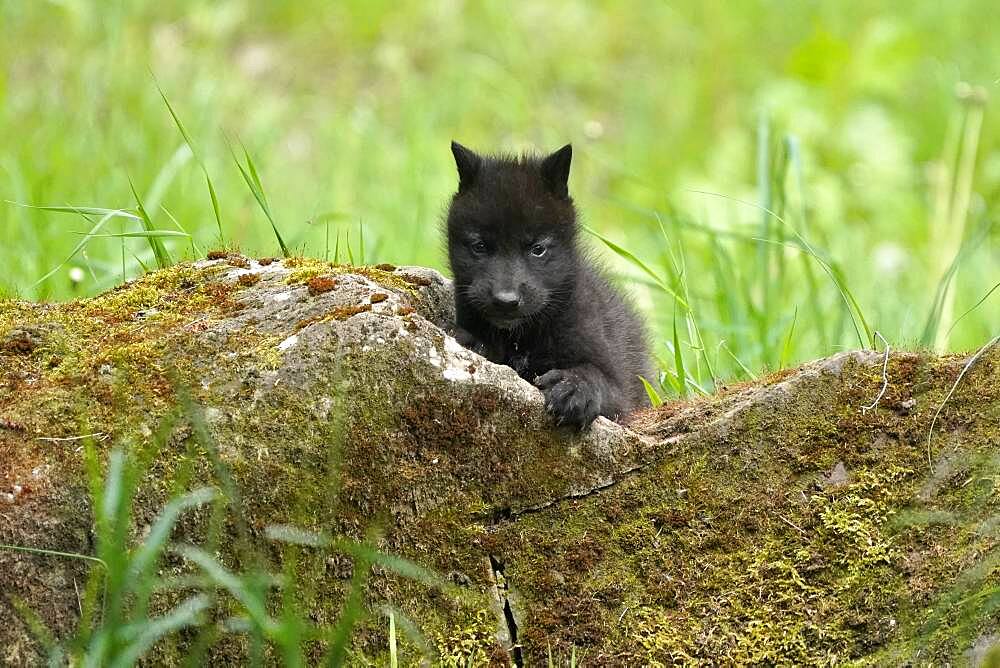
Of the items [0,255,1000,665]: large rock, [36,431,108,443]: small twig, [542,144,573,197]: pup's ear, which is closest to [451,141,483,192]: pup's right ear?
[542,144,573,197]: pup's ear

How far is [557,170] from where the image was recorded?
14.6 feet

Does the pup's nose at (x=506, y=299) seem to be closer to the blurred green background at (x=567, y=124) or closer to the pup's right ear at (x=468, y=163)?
the pup's right ear at (x=468, y=163)

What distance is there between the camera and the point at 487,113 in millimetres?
10094

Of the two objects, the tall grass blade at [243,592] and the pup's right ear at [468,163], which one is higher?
the pup's right ear at [468,163]

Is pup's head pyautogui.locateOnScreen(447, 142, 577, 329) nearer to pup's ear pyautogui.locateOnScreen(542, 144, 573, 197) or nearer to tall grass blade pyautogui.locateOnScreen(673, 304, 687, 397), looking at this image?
pup's ear pyautogui.locateOnScreen(542, 144, 573, 197)

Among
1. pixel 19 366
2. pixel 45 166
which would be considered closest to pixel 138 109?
pixel 45 166

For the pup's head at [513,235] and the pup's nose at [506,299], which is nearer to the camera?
the pup's nose at [506,299]

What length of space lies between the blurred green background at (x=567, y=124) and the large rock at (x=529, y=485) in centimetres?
215

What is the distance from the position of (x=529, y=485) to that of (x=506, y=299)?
106 cm

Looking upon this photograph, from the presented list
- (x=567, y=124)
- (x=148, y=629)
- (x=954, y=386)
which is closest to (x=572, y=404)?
(x=954, y=386)

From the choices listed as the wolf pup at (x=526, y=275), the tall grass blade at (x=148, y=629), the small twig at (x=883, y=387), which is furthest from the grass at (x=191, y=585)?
the wolf pup at (x=526, y=275)

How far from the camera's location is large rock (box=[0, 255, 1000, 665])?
2.86m

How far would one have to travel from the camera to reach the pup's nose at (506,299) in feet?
13.2

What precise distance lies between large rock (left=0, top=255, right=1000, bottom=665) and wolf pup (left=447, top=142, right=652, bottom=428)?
2.79ft
